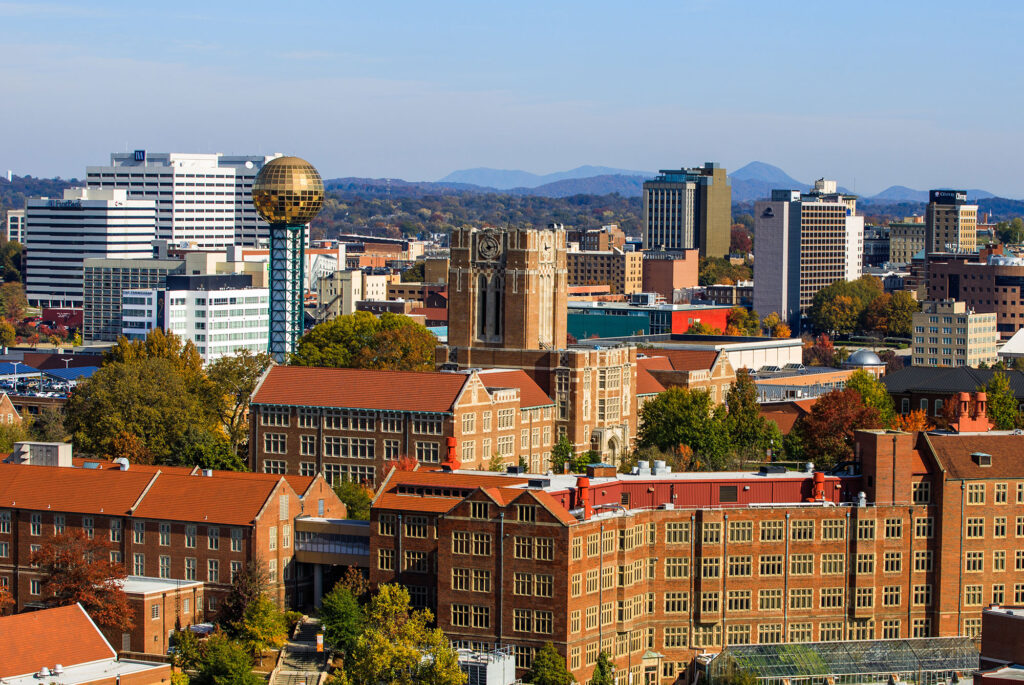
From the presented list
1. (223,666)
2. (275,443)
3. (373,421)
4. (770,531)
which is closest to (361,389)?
(373,421)

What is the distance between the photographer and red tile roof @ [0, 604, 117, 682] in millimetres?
97375

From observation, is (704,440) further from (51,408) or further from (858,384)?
(51,408)

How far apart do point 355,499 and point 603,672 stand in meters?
32.2

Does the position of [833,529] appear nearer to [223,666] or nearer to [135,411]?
[223,666]

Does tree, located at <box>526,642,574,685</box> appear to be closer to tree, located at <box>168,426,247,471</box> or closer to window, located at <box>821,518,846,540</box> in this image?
window, located at <box>821,518,846,540</box>

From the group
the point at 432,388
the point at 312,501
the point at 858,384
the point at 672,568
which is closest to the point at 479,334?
the point at 432,388

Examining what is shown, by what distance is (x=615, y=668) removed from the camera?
109812 millimetres

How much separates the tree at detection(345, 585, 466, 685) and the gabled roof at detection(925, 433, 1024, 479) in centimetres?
3227

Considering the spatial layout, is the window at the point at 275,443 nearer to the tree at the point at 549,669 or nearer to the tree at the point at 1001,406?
the tree at the point at 549,669

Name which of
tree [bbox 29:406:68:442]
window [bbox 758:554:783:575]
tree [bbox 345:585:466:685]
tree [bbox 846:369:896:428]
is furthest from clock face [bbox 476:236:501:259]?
tree [bbox 345:585:466:685]

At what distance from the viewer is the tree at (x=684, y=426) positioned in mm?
158500

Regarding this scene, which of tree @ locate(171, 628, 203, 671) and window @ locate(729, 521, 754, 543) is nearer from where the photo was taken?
tree @ locate(171, 628, 203, 671)

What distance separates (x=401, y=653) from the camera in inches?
4053

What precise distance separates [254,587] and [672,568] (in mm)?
23509
